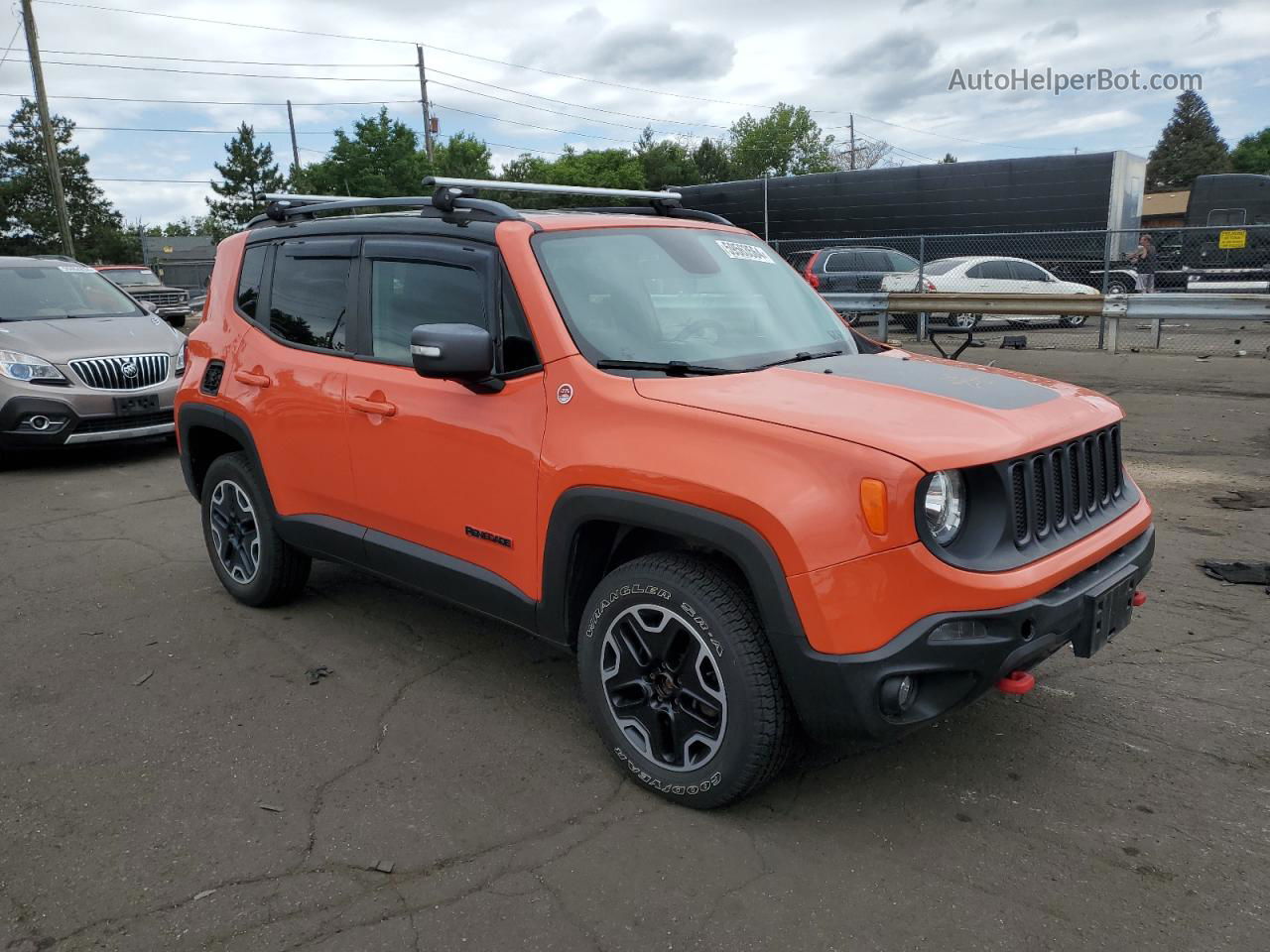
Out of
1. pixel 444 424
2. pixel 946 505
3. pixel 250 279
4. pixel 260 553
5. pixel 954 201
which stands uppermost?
pixel 954 201

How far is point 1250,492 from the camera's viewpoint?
6.73 metres

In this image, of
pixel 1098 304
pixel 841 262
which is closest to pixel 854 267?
pixel 841 262

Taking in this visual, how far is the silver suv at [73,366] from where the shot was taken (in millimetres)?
8281

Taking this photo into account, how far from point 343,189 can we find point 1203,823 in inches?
2135

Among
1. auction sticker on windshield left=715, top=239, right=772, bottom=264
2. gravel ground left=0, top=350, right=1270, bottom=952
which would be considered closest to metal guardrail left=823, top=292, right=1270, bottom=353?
auction sticker on windshield left=715, top=239, right=772, bottom=264

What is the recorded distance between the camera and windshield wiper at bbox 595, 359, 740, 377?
10.8 ft

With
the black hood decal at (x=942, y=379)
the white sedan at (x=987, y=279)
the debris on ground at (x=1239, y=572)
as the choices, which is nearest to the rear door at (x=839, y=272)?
the white sedan at (x=987, y=279)

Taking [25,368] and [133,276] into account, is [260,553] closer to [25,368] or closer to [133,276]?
[25,368]

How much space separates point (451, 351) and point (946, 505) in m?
1.62

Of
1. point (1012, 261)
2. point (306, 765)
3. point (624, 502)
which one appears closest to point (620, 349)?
point (624, 502)

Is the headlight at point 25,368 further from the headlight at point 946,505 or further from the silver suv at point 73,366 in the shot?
the headlight at point 946,505

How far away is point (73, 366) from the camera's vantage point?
845 centimetres

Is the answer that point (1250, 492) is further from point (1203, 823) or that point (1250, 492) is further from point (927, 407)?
point (927, 407)

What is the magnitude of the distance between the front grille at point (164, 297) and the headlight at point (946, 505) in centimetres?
2013
